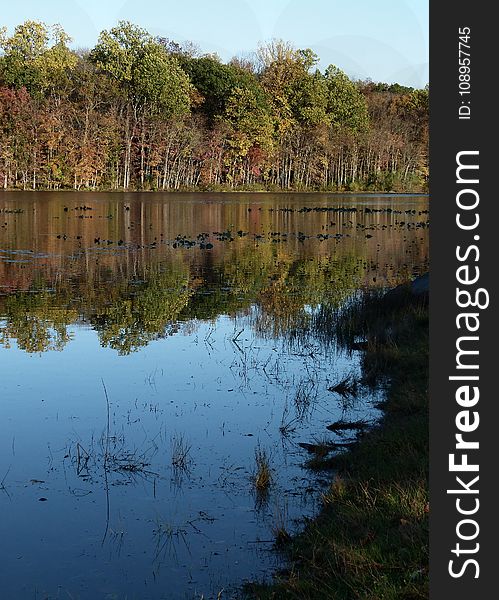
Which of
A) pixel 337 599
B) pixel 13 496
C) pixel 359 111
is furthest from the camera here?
pixel 359 111

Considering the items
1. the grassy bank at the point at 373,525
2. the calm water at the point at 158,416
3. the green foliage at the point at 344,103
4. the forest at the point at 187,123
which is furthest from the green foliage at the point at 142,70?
the grassy bank at the point at 373,525

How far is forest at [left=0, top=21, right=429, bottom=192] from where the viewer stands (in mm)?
96188

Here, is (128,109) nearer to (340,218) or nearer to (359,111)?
(359,111)

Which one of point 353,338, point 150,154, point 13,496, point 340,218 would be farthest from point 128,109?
point 13,496

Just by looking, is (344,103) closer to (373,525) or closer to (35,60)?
(35,60)

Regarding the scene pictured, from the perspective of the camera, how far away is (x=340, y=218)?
57188 mm

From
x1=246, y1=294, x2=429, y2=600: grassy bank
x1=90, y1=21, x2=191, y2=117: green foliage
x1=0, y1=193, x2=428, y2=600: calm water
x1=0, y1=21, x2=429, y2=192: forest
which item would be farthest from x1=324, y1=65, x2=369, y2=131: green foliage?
x1=246, y1=294, x2=429, y2=600: grassy bank

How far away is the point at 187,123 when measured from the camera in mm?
110750

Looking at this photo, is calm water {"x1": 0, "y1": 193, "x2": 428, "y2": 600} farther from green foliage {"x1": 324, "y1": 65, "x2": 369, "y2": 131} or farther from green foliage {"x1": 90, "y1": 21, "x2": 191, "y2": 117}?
green foliage {"x1": 324, "y1": 65, "x2": 369, "y2": 131}

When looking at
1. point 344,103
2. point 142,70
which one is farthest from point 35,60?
point 344,103

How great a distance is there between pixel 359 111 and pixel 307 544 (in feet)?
433

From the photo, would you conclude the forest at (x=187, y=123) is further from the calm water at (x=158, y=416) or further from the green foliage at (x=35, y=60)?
the calm water at (x=158, y=416)

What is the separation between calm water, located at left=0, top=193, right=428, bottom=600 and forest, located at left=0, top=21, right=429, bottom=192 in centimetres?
7268

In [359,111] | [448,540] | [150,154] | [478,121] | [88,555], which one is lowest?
[88,555]
